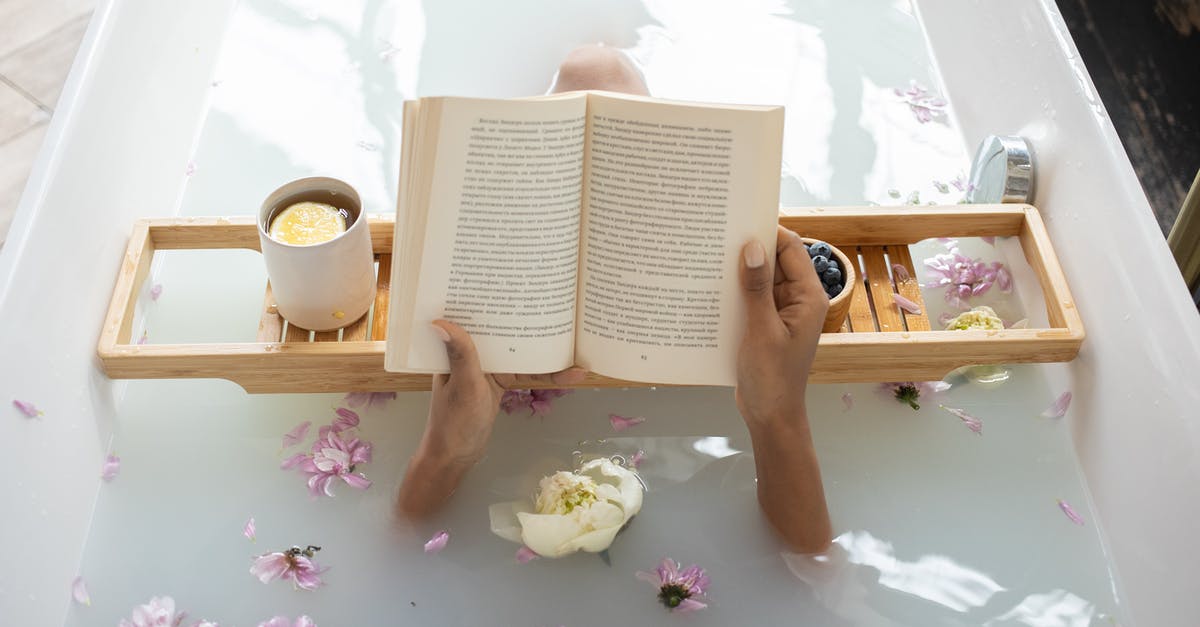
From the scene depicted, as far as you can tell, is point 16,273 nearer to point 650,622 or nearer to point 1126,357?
point 650,622

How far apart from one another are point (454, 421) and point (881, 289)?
0.74m

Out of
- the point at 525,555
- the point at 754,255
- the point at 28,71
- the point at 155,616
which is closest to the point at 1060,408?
the point at 754,255

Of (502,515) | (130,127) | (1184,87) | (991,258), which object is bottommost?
(502,515)

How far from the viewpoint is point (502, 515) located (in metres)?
1.48

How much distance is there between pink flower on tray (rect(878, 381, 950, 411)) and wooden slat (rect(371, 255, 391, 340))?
0.77m

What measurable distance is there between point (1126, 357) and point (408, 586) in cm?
104

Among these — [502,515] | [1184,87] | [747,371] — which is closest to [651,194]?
[747,371]

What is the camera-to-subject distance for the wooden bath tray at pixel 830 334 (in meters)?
1.52

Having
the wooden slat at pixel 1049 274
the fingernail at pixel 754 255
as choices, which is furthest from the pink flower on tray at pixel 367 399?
the wooden slat at pixel 1049 274

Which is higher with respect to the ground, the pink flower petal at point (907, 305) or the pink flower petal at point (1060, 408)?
the pink flower petal at point (907, 305)

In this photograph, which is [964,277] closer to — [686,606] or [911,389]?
[911,389]

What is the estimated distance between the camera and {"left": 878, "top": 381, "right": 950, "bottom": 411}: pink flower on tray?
1655mm

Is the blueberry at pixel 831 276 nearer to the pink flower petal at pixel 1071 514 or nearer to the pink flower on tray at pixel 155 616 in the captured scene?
the pink flower petal at pixel 1071 514

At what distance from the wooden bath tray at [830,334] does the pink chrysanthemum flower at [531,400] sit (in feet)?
0.33
